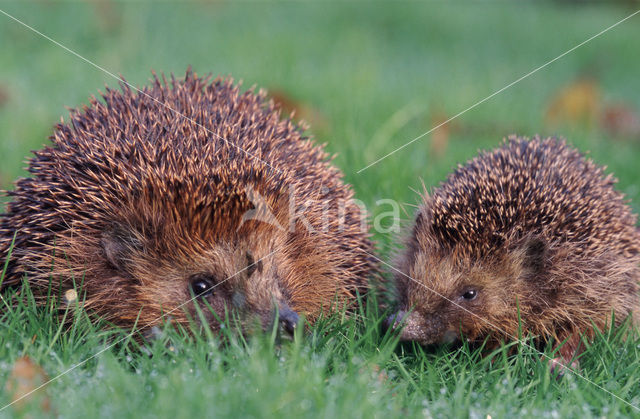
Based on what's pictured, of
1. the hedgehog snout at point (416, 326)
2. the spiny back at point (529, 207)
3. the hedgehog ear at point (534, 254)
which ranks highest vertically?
the spiny back at point (529, 207)

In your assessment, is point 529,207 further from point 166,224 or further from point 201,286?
point 166,224

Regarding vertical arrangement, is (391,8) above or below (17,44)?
above

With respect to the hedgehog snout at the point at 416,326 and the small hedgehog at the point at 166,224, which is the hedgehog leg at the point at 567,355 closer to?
the hedgehog snout at the point at 416,326

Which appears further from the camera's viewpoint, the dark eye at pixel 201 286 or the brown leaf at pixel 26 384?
the dark eye at pixel 201 286

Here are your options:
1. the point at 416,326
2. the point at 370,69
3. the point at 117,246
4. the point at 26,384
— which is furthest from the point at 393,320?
the point at 370,69

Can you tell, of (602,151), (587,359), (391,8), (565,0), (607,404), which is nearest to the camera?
(607,404)

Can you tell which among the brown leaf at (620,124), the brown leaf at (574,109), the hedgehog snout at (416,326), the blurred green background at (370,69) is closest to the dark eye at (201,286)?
the hedgehog snout at (416,326)

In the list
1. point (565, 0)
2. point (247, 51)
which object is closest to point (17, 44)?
point (247, 51)

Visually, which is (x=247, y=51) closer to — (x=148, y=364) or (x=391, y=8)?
(x=391, y=8)
